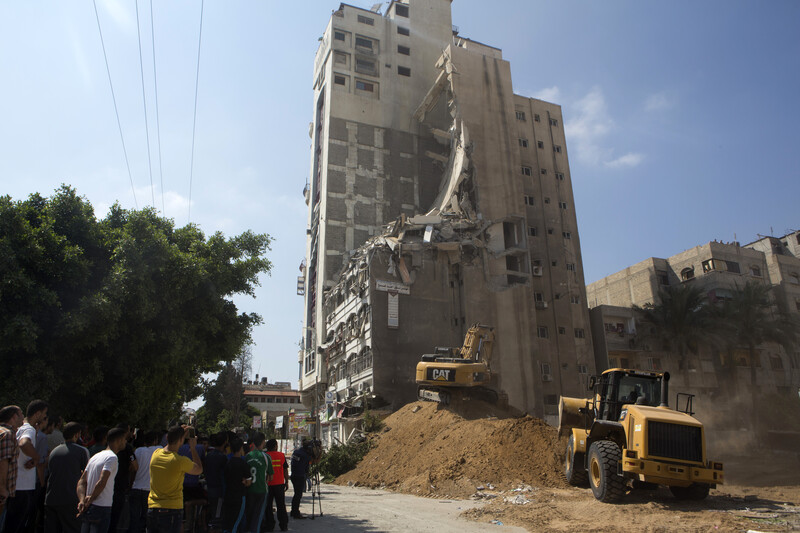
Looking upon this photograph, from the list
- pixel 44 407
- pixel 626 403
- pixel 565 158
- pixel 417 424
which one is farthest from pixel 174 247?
pixel 565 158

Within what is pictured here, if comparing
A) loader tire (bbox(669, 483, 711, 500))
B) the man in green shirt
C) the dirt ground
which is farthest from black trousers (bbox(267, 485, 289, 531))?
loader tire (bbox(669, 483, 711, 500))

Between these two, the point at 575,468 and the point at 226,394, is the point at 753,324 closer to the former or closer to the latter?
the point at 575,468

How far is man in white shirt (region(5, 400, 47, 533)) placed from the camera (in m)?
6.60

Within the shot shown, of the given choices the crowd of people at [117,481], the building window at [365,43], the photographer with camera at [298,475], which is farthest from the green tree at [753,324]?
the crowd of people at [117,481]

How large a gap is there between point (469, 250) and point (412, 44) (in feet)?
110

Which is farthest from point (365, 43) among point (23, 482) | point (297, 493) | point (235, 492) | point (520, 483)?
point (23, 482)

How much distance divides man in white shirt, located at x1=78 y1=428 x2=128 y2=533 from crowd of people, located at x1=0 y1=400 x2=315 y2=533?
0.01m

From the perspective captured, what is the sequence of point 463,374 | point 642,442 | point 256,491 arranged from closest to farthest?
point 256,491, point 642,442, point 463,374

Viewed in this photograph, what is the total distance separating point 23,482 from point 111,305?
5.75 meters

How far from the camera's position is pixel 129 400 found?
45.2ft

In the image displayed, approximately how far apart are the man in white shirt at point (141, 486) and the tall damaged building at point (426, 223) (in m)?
28.4

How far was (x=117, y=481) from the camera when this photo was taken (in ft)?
26.4

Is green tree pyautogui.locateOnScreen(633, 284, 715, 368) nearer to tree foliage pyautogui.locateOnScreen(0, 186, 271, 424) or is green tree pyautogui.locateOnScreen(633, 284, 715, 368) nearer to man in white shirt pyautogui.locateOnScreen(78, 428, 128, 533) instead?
tree foliage pyautogui.locateOnScreen(0, 186, 271, 424)

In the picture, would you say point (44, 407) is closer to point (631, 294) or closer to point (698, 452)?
point (698, 452)
